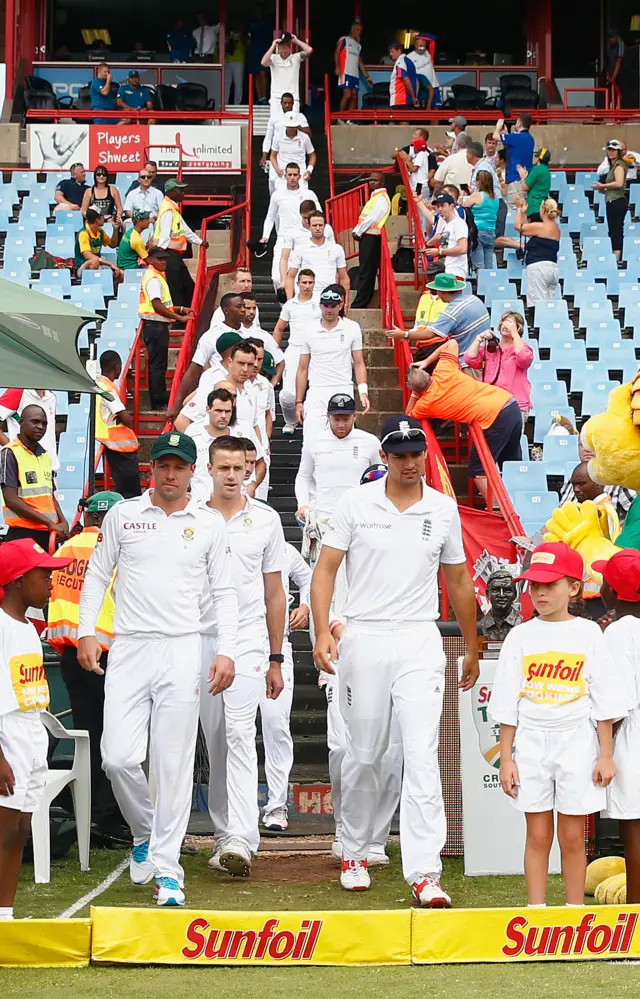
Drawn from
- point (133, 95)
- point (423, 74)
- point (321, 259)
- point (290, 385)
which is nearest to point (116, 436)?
point (290, 385)

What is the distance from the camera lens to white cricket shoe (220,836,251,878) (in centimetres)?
727

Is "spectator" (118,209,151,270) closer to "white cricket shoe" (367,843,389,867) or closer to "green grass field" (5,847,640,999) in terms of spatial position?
"white cricket shoe" (367,843,389,867)

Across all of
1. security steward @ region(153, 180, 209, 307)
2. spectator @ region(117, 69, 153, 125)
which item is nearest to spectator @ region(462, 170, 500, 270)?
security steward @ region(153, 180, 209, 307)

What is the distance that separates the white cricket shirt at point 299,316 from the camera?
44.8ft

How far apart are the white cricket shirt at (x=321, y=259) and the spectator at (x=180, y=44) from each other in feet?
42.3

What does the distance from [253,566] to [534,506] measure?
12.4 ft

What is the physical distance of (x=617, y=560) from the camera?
5.90 meters

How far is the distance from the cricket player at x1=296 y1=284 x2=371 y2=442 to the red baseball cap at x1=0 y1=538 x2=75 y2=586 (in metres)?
6.79

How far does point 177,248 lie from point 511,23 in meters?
13.5

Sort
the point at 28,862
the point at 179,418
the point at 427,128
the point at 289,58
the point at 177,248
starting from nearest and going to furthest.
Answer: the point at 28,862 < the point at 179,418 < the point at 177,248 < the point at 289,58 < the point at 427,128

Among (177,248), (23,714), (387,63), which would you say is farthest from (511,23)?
(23,714)

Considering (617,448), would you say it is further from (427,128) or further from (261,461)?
(427,128)

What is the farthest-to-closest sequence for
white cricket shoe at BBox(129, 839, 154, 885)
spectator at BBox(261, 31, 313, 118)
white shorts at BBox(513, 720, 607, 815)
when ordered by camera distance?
spectator at BBox(261, 31, 313, 118) < white cricket shoe at BBox(129, 839, 154, 885) < white shorts at BBox(513, 720, 607, 815)

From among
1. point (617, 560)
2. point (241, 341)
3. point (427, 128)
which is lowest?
point (617, 560)
